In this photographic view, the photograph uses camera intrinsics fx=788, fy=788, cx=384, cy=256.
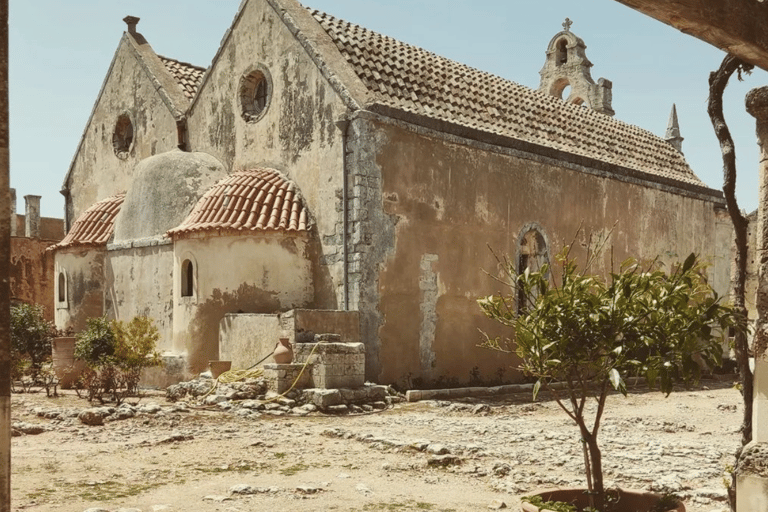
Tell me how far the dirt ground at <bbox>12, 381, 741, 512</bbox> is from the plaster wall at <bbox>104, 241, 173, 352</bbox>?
374 centimetres

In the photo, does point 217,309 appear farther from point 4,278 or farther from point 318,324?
point 4,278

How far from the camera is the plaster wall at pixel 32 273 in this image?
84.7 ft

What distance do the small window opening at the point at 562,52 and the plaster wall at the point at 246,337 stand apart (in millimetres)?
15398

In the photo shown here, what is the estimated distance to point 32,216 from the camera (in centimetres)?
2931

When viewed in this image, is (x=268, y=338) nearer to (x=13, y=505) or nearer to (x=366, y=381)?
(x=366, y=381)

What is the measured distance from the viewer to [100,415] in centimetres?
1086

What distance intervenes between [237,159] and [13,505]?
37.5 feet

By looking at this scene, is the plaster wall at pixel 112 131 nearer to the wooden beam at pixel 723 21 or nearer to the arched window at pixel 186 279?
the arched window at pixel 186 279

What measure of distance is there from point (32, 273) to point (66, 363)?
38.4 ft

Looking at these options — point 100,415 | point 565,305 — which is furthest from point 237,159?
point 565,305

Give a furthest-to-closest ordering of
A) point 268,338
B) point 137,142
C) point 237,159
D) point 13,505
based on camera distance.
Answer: point 137,142
point 237,159
point 268,338
point 13,505

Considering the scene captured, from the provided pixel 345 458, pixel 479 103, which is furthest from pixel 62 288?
pixel 345 458

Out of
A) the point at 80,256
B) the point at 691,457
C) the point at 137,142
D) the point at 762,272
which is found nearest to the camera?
the point at 762,272

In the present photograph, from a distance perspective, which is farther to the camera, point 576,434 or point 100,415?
point 100,415
